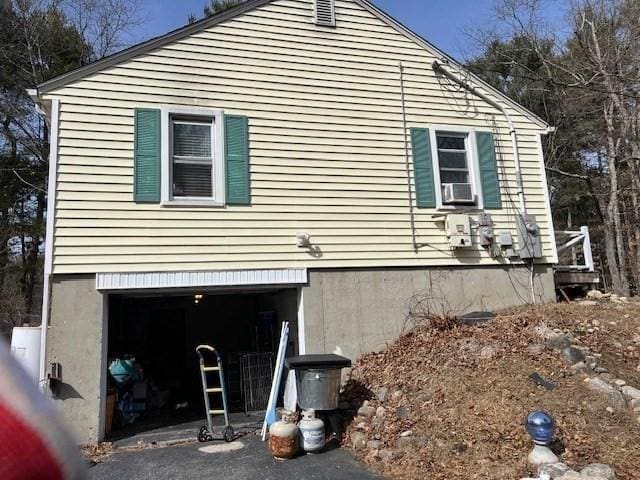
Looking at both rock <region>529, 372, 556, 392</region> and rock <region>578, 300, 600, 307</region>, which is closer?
rock <region>529, 372, 556, 392</region>

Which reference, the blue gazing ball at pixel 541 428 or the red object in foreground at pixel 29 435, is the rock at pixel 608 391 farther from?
the red object in foreground at pixel 29 435

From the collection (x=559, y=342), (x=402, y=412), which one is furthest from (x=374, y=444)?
(x=559, y=342)

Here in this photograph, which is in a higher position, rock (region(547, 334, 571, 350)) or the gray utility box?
the gray utility box

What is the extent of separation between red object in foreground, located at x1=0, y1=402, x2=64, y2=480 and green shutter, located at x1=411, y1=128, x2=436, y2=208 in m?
8.51

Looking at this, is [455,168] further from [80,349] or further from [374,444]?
[80,349]

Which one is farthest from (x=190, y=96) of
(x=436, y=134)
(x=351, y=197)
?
(x=436, y=134)

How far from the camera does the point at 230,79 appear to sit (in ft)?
27.0

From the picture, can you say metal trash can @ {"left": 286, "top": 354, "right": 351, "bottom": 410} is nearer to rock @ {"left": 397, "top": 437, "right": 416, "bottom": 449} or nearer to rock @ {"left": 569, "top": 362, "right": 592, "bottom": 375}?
rock @ {"left": 397, "top": 437, "right": 416, "bottom": 449}

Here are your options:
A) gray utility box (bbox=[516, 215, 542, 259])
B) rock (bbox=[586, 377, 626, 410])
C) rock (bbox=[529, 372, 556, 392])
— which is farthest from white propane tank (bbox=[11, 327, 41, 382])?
gray utility box (bbox=[516, 215, 542, 259])

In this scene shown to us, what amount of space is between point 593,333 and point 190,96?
7289 millimetres

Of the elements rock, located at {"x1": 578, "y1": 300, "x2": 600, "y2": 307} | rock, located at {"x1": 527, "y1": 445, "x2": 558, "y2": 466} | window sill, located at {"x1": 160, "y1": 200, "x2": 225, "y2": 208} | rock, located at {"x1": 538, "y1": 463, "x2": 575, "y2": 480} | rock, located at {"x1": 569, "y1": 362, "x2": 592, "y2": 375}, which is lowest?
rock, located at {"x1": 538, "y1": 463, "x2": 575, "y2": 480}

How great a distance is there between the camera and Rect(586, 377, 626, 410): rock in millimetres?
5625

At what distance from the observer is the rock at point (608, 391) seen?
562 centimetres

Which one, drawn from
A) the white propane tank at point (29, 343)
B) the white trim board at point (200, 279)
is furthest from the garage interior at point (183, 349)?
the white propane tank at point (29, 343)
